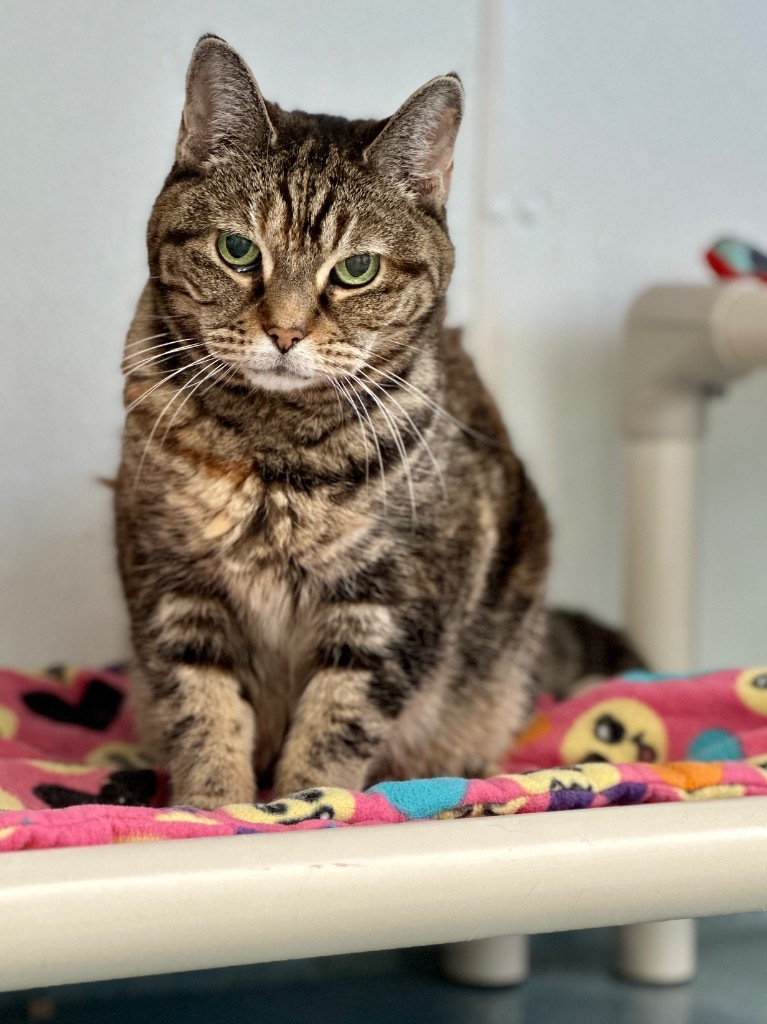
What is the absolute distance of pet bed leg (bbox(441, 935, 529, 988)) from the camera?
4.84ft

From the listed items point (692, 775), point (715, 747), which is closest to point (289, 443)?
point (692, 775)

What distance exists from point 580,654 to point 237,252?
0.91 m

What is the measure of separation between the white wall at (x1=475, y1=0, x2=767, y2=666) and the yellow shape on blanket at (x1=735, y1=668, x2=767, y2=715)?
2.12 feet

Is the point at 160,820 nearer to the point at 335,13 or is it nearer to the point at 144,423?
the point at 144,423

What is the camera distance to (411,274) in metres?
1.14

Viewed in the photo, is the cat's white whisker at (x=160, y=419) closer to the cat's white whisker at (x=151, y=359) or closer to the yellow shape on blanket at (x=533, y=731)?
the cat's white whisker at (x=151, y=359)

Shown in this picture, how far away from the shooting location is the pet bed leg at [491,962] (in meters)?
1.48

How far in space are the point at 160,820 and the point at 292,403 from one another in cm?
41

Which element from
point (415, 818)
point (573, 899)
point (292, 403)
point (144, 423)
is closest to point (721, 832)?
point (573, 899)

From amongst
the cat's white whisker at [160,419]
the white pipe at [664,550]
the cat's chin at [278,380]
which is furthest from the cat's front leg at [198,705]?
the white pipe at [664,550]

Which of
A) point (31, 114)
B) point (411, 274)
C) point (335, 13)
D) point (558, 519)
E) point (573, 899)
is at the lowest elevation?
point (573, 899)

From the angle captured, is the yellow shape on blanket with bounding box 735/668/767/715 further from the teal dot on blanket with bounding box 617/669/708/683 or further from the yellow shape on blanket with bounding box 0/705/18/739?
the yellow shape on blanket with bounding box 0/705/18/739

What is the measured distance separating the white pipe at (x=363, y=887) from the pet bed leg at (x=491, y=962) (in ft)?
1.91

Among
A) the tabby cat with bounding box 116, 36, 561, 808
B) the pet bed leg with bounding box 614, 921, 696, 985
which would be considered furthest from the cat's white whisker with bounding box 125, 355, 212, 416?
the pet bed leg with bounding box 614, 921, 696, 985
